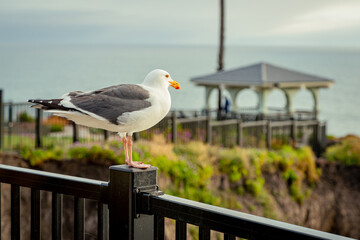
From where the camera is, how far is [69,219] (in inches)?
508

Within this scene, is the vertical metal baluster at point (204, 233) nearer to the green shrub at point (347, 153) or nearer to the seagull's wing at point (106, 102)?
the seagull's wing at point (106, 102)

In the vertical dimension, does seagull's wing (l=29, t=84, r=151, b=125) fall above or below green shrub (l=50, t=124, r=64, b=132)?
above

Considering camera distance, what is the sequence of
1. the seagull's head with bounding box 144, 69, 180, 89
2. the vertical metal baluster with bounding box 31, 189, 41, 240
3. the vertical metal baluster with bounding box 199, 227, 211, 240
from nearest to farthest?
the vertical metal baluster with bounding box 199, 227, 211, 240 → the seagull's head with bounding box 144, 69, 180, 89 → the vertical metal baluster with bounding box 31, 189, 41, 240

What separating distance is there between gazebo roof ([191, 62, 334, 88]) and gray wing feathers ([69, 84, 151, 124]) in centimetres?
2247

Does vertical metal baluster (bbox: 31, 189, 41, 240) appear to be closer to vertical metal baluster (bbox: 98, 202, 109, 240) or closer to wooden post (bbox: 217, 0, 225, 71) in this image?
vertical metal baluster (bbox: 98, 202, 109, 240)

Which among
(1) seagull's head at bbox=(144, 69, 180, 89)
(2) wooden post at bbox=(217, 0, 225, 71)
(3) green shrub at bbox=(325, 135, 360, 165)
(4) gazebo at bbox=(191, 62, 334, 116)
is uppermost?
(2) wooden post at bbox=(217, 0, 225, 71)

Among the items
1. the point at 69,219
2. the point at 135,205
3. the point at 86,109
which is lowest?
the point at 69,219

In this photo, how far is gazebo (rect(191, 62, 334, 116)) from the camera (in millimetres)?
25719

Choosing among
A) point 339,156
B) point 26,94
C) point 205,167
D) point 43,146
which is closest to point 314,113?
point 339,156

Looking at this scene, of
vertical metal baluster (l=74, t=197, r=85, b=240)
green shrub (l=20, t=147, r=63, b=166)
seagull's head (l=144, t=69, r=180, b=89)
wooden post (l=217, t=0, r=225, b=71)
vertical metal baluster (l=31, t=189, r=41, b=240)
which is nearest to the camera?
seagull's head (l=144, t=69, r=180, b=89)

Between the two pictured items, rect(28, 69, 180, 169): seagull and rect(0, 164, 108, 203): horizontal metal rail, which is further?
rect(0, 164, 108, 203): horizontal metal rail

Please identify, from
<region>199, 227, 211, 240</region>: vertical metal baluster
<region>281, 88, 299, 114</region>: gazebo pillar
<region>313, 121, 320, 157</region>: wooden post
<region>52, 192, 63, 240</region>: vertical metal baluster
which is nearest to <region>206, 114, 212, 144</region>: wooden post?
<region>313, 121, 320, 157</region>: wooden post

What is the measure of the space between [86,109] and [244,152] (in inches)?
531

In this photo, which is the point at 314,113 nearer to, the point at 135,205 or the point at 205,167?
the point at 205,167
